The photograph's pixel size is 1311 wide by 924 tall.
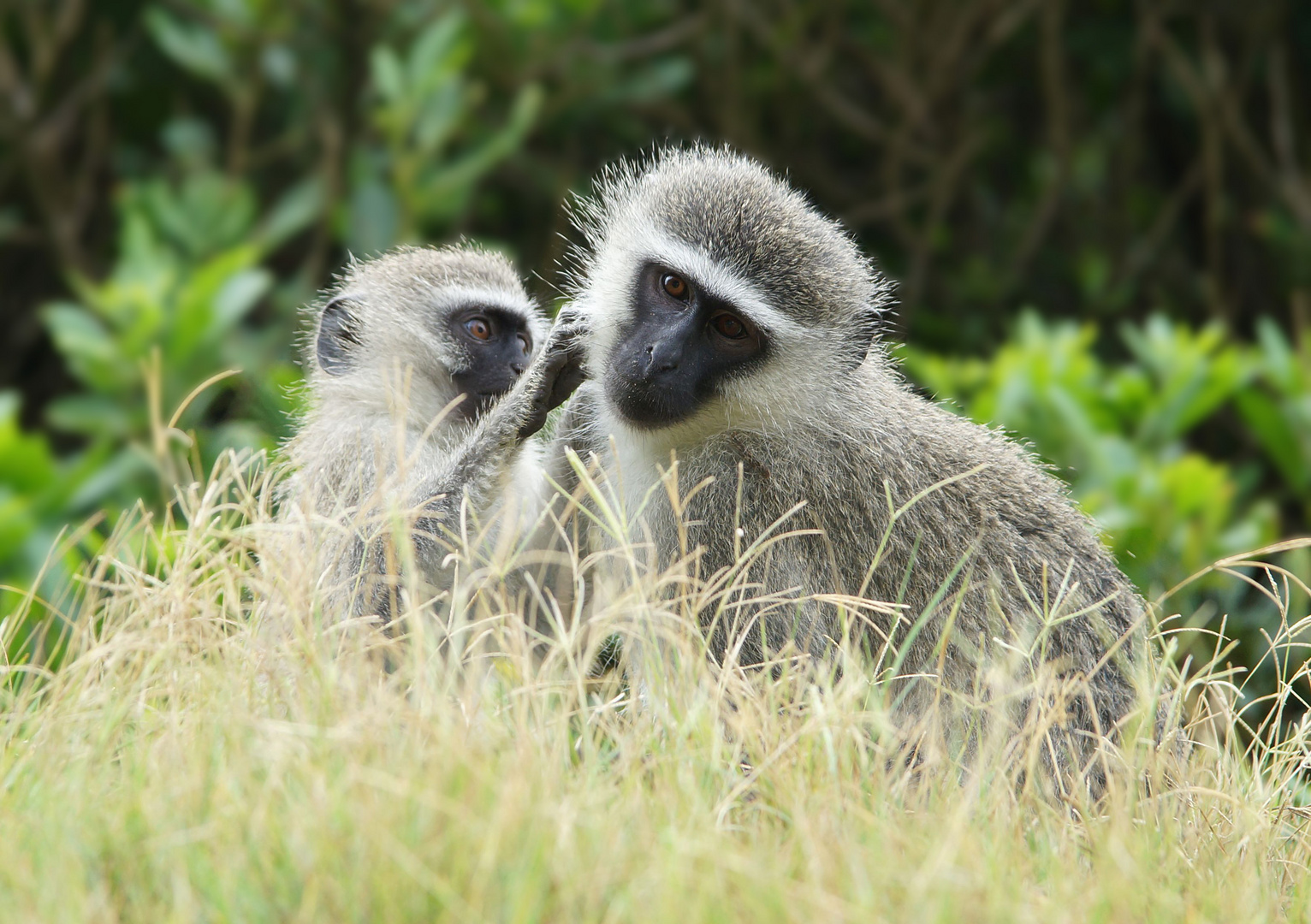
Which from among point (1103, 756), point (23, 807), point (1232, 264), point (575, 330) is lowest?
point (23, 807)

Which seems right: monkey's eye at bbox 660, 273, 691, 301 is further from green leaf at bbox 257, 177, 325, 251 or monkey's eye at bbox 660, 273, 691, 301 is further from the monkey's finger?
green leaf at bbox 257, 177, 325, 251

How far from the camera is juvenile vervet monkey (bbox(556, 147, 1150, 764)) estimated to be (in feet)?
9.87

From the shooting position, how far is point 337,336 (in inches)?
150

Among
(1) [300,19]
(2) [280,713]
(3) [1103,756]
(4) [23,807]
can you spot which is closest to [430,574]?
(2) [280,713]

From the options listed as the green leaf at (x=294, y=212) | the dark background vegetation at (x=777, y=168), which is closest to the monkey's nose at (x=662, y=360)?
the dark background vegetation at (x=777, y=168)

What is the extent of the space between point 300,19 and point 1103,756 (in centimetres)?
495

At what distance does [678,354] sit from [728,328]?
0.16 m

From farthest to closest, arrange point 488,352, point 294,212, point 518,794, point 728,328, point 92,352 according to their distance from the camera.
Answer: point 294,212 → point 92,352 → point 488,352 → point 728,328 → point 518,794

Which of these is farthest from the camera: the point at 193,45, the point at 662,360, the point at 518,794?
the point at 193,45

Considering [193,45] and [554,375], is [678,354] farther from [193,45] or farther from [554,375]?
[193,45]

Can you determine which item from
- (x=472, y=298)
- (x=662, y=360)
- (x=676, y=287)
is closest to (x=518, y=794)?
(x=662, y=360)

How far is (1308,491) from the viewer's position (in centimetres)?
546

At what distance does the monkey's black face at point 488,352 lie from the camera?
3588 millimetres

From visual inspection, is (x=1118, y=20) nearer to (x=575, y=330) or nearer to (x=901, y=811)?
(x=575, y=330)
